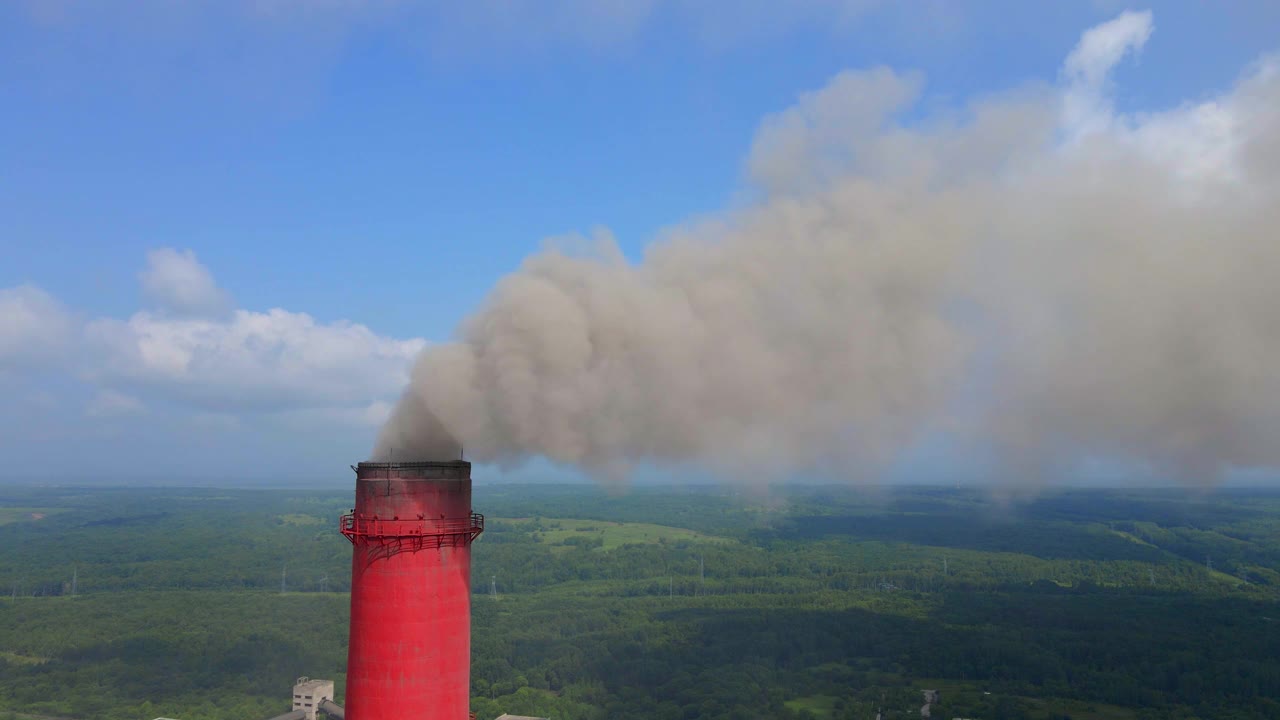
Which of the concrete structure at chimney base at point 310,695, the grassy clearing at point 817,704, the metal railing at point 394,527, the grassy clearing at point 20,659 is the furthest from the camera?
the grassy clearing at point 20,659

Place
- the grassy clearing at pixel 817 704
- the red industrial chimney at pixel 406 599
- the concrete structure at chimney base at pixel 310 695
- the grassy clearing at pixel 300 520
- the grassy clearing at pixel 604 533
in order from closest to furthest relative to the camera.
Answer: the red industrial chimney at pixel 406 599, the concrete structure at chimney base at pixel 310 695, the grassy clearing at pixel 817 704, the grassy clearing at pixel 604 533, the grassy clearing at pixel 300 520

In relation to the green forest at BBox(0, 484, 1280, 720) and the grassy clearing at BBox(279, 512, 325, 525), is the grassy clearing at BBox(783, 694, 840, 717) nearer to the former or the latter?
the green forest at BBox(0, 484, 1280, 720)

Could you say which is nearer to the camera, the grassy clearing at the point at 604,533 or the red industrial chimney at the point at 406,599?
the red industrial chimney at the point at 406,599

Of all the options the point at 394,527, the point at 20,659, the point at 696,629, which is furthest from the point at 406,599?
the point at 20,659

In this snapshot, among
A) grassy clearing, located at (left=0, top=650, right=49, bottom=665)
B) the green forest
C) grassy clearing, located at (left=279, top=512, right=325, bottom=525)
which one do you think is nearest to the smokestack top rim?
the green forest

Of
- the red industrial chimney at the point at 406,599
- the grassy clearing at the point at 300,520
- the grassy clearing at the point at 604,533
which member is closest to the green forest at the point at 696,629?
the grassy clearing at the point at 604,533

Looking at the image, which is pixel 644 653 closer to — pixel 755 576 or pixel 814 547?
pixel 755 576

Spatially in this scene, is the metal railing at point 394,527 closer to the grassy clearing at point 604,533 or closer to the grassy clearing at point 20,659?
the grassy clearing at point 20,659
